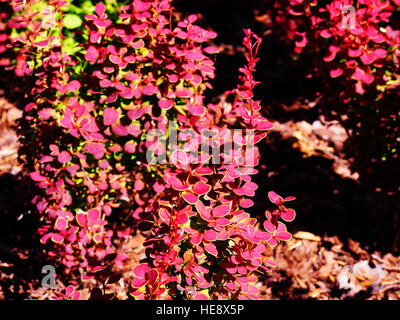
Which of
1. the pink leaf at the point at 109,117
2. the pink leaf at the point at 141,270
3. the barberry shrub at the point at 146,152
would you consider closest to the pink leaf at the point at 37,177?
the barberry shrub at the point at 146,152

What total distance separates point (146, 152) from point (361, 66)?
4.75ft

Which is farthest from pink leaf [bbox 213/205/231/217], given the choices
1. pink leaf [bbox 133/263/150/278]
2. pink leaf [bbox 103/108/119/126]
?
pink leaf [bbox 103/108/119/126]

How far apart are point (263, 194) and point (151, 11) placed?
1.92m

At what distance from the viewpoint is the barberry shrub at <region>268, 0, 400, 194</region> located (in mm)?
2090

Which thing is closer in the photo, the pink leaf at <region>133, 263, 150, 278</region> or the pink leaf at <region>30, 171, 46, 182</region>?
the pink leaf at <region>133, 263, 150, 278</region>

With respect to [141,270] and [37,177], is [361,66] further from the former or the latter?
Result: [37,177]

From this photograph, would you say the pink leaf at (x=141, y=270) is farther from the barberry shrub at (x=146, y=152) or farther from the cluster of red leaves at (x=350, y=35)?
the cluster of red leaves at (x=350, y=35)

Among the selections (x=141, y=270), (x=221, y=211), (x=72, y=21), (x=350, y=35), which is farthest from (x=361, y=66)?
(x=72, y=21)

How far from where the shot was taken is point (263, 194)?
3359 mm

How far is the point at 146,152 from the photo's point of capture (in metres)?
2.30

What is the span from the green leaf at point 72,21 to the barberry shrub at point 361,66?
1453mm

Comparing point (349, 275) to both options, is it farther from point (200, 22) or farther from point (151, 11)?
point (200, 22)

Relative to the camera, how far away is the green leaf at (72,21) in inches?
99.5

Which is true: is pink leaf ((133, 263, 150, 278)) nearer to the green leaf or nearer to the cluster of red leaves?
the cluster of red leaves
